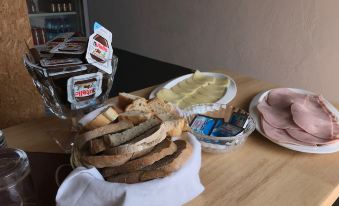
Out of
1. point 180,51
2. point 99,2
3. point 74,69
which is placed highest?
point 74,69

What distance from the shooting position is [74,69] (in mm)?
513

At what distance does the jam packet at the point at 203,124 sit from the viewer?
61 cm

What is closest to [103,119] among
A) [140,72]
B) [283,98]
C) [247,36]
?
[283,98]

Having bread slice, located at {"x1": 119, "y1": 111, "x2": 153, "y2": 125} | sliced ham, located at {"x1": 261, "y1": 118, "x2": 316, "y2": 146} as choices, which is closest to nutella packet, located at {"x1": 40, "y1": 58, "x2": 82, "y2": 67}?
bread slice, located at {"x1": 119, "y1": 111, "x2": 153, "y2": 125}

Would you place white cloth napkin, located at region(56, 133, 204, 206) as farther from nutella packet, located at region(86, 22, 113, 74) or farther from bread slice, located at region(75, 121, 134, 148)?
nutella packet, located at region(86, 22, 113, 74)

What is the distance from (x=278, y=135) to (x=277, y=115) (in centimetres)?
9

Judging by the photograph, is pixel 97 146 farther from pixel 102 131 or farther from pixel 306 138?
pixel 306 138

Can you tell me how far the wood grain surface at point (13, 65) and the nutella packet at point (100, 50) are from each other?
0.47 m

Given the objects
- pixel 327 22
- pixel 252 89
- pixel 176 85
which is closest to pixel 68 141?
pixel 176 85

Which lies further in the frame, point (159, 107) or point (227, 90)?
point (227, 90)

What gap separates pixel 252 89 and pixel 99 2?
2680mm

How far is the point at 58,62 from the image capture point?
0.52m

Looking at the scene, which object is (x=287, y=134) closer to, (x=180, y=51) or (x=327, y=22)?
(x=327, y=22)

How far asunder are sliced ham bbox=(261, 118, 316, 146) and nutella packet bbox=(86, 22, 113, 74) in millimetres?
349
